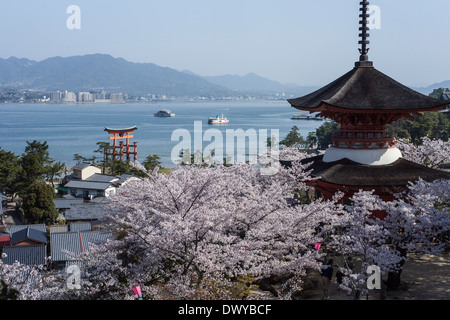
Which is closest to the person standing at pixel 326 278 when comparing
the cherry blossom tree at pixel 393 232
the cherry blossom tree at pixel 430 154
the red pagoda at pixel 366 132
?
the cherry blossom tree at pixel 393 232

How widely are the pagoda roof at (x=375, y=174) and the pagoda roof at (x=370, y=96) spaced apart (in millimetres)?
1928

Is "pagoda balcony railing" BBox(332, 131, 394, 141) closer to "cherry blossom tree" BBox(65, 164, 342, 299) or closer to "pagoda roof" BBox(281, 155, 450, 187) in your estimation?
"pagoda roof" BBox(281, 155, 450, 187)

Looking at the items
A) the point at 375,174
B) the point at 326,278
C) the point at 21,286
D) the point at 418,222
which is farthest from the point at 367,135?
the point at 21,286

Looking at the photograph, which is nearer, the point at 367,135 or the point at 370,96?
the point at 370,96

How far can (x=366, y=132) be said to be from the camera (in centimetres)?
1518

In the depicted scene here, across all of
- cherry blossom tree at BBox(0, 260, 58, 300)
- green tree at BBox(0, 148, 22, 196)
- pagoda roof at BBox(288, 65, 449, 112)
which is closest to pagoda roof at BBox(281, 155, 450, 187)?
pagoda roof at BBox(288, 65, 449, 112)

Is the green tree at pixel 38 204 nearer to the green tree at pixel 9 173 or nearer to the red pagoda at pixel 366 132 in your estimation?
the green tree at pixel 9 173

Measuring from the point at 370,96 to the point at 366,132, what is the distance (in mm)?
1262

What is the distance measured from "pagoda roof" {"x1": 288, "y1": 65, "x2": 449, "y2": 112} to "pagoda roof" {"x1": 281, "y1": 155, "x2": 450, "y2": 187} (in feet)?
6.32

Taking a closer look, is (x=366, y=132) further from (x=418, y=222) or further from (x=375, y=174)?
(x=418, y=222)

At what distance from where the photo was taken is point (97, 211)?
3131 centimetres

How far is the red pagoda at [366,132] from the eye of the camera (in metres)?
13.9
